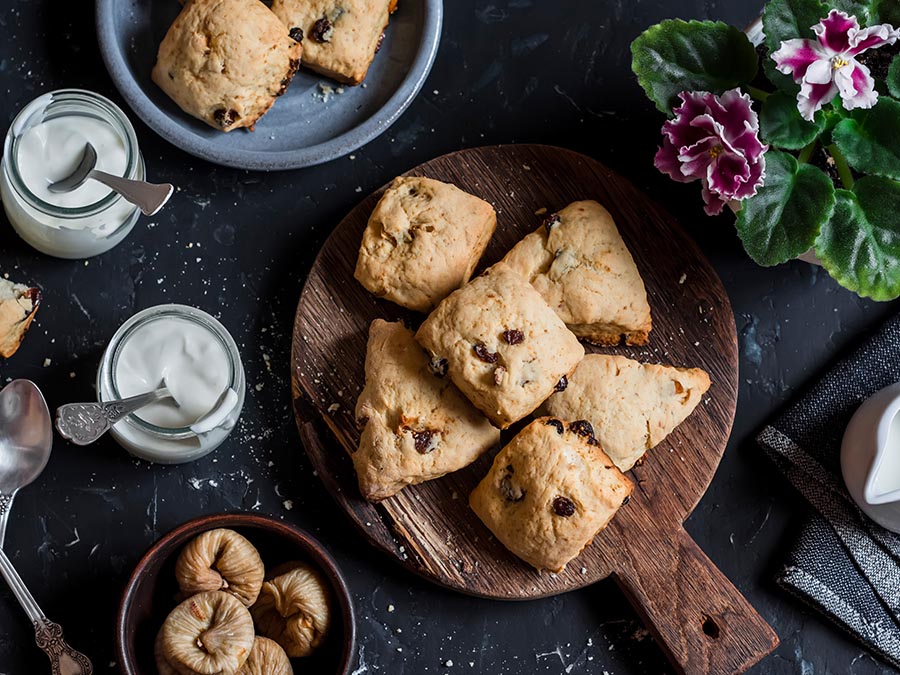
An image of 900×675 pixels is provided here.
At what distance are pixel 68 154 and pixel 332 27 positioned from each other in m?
0.66

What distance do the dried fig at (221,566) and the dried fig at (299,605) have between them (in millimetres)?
47

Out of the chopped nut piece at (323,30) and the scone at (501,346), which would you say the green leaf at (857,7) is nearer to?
the scone at (501,346)

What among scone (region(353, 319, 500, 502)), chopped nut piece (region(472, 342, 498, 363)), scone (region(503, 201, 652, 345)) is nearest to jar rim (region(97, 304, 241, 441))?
scone (region(353, 319, 500, 502))

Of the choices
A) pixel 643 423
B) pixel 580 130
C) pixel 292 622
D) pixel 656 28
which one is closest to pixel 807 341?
pixel 643 423

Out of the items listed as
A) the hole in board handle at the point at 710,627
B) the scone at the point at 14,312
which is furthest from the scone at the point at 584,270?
the scone at the point at 14,312

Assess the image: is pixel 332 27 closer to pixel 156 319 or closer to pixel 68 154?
pixel 68 154

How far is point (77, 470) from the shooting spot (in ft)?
7.74

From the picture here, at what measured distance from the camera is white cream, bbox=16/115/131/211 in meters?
2.25

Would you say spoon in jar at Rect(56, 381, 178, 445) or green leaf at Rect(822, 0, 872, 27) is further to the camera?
spoon in jar at Rect(56, 381, 178, 445)

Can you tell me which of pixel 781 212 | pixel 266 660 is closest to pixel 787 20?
pixel 781 212

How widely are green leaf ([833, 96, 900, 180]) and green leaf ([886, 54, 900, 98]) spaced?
0.12 feet

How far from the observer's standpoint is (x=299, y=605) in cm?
218

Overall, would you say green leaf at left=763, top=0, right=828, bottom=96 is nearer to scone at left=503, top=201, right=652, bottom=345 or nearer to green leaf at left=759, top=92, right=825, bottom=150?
green leaf at left=759, top=92, right=825, bottom=150

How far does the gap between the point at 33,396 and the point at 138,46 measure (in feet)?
2.80
